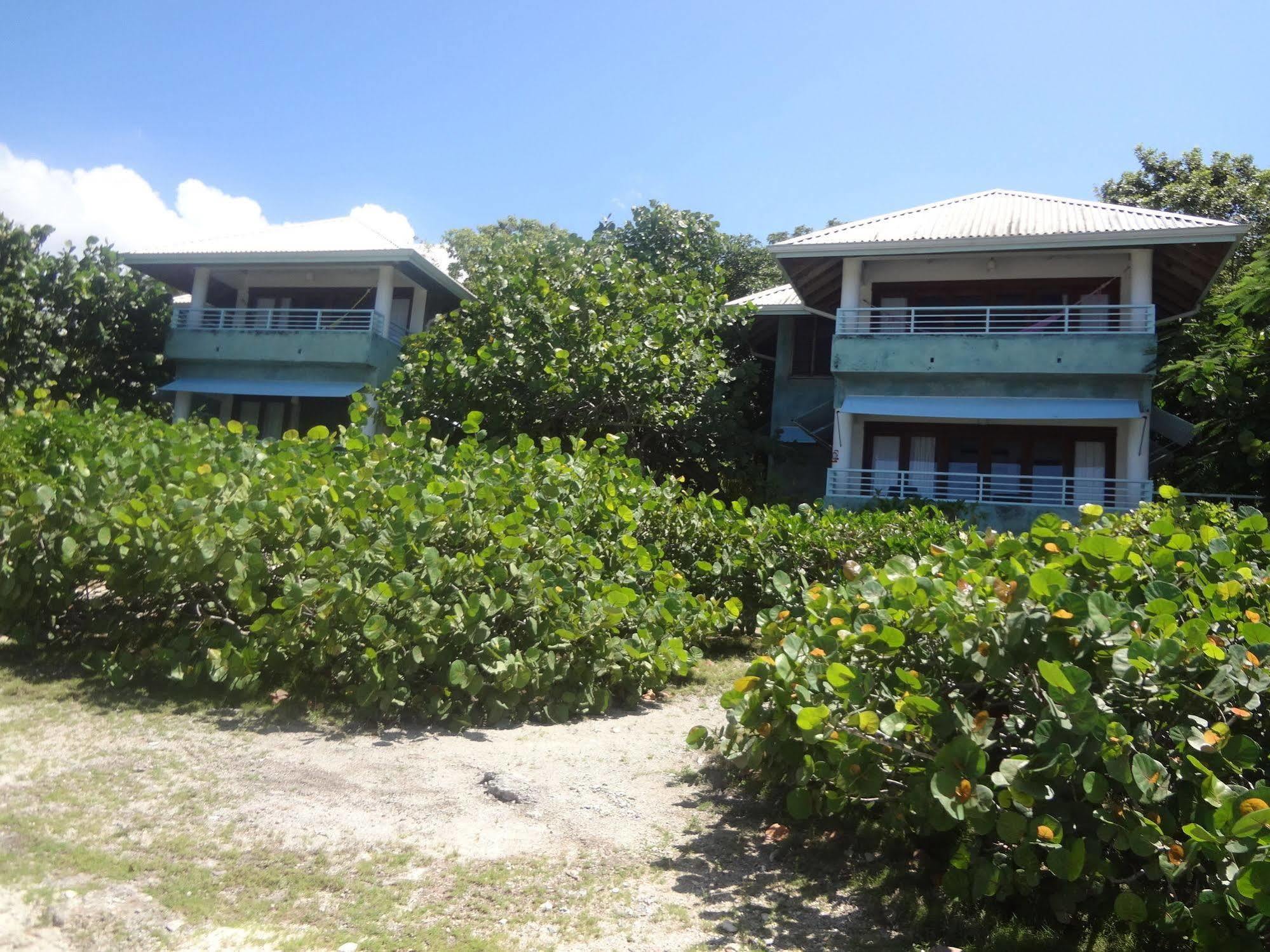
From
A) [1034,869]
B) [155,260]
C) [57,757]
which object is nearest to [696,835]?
[1034,869]

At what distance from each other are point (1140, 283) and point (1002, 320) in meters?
2.27

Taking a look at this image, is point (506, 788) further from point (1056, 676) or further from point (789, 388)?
point (789, 388)

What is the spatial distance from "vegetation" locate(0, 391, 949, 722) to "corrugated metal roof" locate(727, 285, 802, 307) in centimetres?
1057

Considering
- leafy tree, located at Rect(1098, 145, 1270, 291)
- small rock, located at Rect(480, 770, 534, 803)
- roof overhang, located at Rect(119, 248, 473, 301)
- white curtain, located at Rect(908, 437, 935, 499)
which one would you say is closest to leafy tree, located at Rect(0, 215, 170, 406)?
roof overhang, located at Rect(119, 248, 473, 301)

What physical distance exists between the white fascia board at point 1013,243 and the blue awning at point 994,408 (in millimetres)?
2243

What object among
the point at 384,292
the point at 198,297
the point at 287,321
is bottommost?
the point at 287,321

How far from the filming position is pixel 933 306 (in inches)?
611

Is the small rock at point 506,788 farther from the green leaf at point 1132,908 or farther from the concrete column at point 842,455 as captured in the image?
the concrete column at point 842,455

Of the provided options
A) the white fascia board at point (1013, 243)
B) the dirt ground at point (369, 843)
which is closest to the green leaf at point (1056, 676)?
the dirt ground at point (369, 843)

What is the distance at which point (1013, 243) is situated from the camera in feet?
44.7

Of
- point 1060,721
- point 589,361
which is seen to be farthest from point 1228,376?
point 1060,721

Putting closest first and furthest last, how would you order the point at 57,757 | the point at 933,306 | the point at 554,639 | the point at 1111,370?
the point at 57,757 → the point at 554,639 → the point at 1111,370 → the point at 933,306

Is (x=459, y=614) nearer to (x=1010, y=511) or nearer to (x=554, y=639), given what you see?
(x=554, y=639)

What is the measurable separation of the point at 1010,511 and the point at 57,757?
12.6 m
